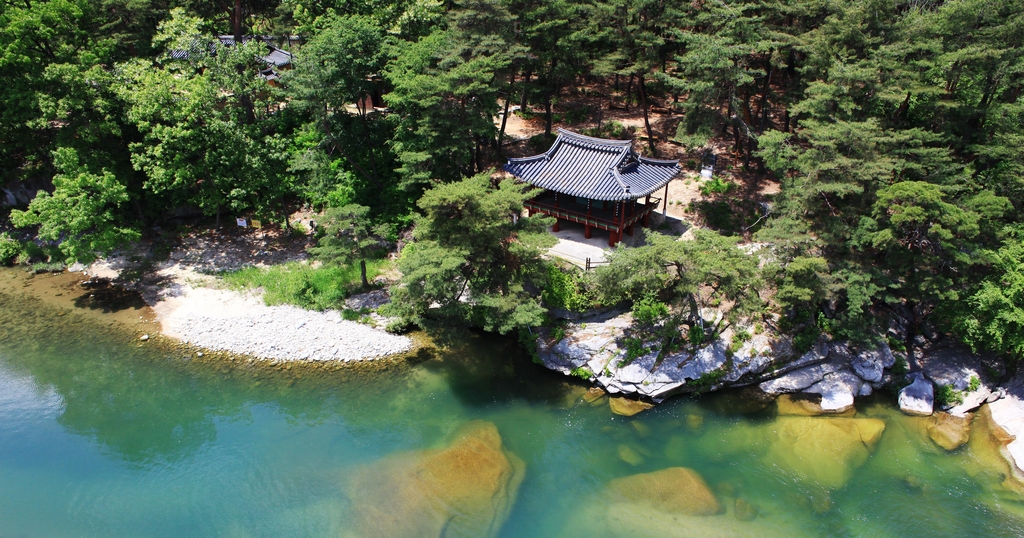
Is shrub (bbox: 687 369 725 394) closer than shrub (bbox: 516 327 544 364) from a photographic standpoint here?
Yes

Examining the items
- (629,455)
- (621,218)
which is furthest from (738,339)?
(621,218)

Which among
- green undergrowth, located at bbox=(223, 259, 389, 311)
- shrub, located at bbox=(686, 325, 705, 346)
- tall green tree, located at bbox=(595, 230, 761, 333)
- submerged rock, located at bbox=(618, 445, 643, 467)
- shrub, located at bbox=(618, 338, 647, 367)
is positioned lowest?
submerged rock, located at bbox=(618, 445, 643, 467)

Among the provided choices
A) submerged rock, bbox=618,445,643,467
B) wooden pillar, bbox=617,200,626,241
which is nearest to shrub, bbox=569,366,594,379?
submerged rock, bbox=618,445,643,467

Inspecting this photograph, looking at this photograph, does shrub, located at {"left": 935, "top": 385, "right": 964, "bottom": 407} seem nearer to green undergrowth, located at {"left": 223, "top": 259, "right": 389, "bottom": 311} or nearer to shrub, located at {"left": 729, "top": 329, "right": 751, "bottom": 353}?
shrub, located at {"left": 729, "top": 329, "right": 751, "bottom": 353}

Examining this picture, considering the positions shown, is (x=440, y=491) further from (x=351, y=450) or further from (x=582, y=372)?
(x=582, y=372)

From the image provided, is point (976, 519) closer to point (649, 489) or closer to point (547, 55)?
point (649, 489)

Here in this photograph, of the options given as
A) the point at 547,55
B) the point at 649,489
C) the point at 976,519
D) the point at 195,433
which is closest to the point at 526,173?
the point at 547,55

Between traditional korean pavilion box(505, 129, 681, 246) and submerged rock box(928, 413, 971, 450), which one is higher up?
traditional korean pavilion box(505, 129, 681, 246)

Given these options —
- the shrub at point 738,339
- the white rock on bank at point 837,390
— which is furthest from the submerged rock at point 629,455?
the white rock on bank at point 837,390
